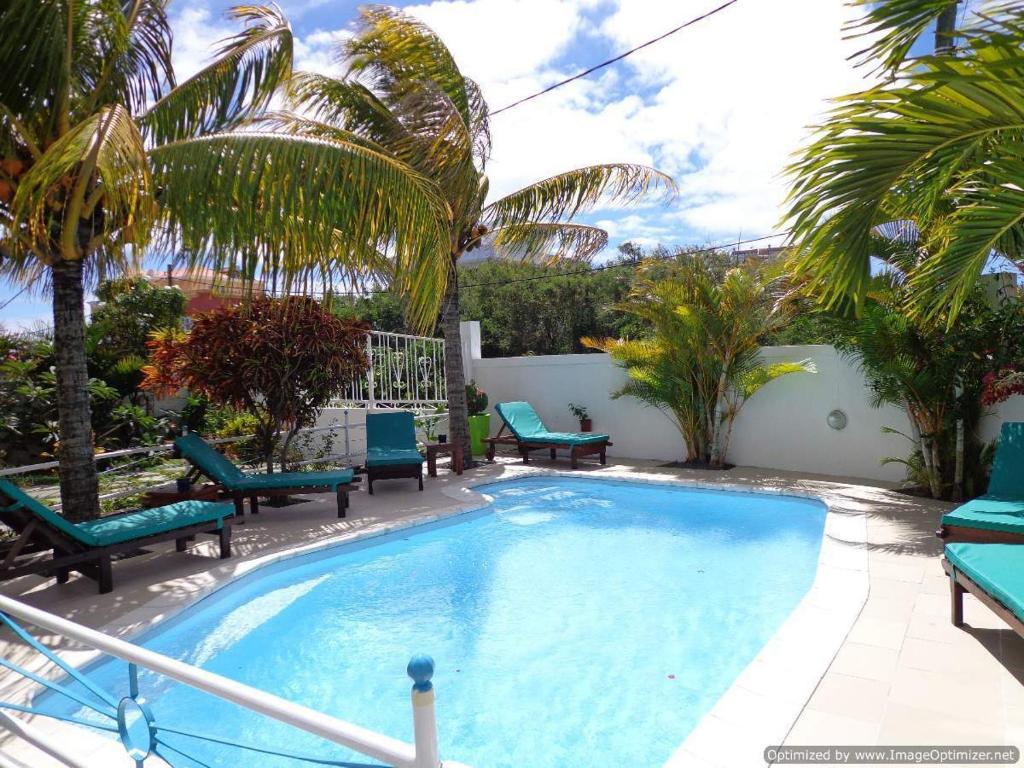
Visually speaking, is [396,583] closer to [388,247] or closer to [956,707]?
[388,247]

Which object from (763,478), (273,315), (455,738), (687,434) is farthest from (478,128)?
(455,738)

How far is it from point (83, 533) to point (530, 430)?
321 inches

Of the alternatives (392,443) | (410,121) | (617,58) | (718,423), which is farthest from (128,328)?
(718,423)

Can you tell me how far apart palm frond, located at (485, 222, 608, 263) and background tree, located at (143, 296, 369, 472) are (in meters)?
4.17

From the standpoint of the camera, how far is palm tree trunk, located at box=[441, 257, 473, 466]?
1139 centimetres

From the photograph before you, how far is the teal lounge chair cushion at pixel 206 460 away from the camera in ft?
26.0

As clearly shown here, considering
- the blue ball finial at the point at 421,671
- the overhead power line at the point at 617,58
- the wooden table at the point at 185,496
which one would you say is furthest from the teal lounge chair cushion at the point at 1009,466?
the wooden table at the point at 185,496

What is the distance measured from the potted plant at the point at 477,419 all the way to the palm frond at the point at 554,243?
113 inches

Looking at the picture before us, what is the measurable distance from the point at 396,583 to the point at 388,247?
3.28m

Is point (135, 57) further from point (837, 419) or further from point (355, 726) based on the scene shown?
point (837, 419)

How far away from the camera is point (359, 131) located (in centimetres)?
1034

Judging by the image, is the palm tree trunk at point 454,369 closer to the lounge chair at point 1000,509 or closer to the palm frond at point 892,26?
the lounge chair at point 1000,509

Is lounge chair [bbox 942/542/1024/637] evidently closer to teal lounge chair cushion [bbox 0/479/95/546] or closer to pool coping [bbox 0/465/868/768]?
pool coping [bbox 0/465/868/768]

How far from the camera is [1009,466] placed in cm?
605
